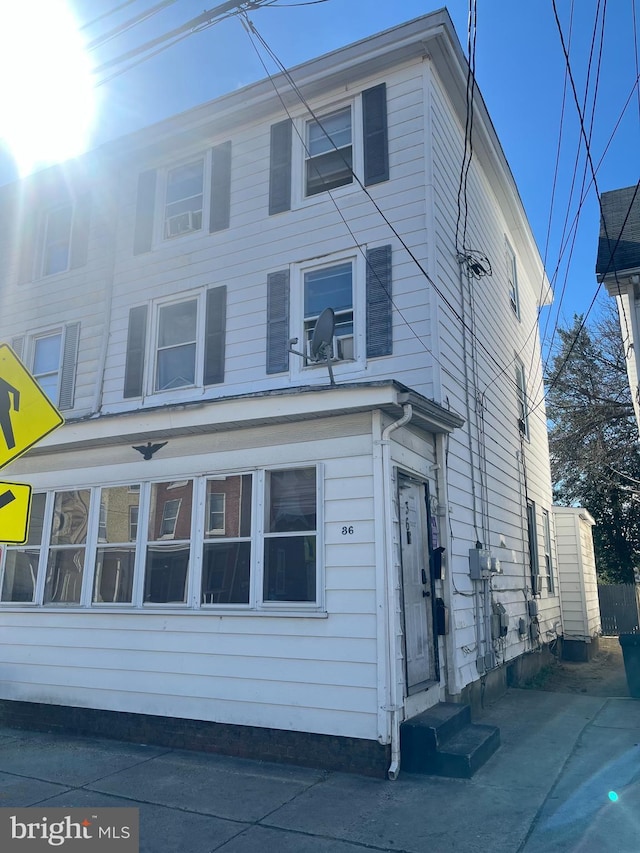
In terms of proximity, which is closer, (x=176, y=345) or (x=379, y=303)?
(x=379, y=303)

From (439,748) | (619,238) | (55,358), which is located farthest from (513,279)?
(439,748)

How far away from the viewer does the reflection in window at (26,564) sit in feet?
27.8

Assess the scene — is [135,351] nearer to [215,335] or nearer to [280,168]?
[215,335]

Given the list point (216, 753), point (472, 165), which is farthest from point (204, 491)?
point (472, 165)

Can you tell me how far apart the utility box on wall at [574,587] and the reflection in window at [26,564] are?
10.4 metres

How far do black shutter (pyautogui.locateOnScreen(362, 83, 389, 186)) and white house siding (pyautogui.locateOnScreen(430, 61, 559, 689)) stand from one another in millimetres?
654

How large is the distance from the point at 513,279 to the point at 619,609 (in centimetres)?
1116

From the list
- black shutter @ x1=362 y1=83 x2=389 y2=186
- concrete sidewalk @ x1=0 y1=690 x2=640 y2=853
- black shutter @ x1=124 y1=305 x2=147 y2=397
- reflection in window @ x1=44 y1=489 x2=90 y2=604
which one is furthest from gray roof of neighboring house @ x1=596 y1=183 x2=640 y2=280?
reflection in window @ x1=44 y1=489 x2=90 y2=604

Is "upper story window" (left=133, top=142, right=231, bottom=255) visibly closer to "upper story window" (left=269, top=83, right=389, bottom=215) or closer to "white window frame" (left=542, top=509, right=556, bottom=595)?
"upper story window" (left=269, top=83, right=389, bottom=215)

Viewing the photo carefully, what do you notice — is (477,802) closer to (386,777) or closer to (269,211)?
(386,777)

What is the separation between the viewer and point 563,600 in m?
14.2

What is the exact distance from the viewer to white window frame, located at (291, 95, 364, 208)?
9086 millimetres

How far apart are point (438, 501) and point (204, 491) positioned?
105 inches

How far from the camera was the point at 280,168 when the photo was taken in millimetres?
9641
